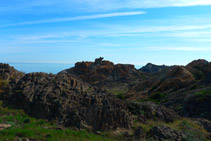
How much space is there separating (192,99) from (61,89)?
17076mm

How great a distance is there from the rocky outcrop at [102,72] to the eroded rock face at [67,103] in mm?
66260

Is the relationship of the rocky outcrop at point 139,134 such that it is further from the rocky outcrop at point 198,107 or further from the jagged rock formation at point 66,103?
the rocky outcrop at point 198,107

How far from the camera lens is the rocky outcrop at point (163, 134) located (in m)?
10.2

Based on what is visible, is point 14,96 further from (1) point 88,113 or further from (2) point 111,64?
(2) point 111,64

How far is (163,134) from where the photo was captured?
1034 centimetres

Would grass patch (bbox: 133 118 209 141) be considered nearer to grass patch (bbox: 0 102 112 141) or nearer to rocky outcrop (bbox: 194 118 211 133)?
rocky outcrop (bbox: 194 118 211 133)

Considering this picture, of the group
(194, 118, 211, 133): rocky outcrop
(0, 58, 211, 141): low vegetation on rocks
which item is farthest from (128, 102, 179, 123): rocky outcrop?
(194, 118, 211, 133): rocky outcrop

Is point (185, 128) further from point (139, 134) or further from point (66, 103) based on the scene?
point (66, 103)

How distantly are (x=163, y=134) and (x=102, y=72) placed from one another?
245 feet

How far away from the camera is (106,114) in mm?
11461

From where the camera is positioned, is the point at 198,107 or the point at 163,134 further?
the point at 198,107

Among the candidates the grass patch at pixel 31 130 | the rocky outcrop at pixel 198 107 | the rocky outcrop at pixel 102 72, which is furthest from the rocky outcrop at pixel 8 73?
the rocky outcrop at pixel 102 72

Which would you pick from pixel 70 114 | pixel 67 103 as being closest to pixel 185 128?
pixel 70 114

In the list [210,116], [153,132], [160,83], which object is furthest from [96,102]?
[160,83]
